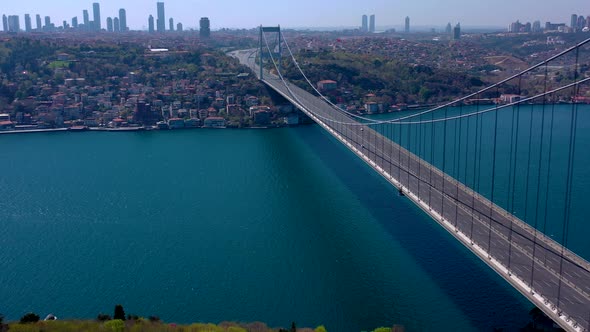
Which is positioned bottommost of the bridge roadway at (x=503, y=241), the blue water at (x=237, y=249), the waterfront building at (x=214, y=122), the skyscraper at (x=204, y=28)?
the blue water at (x=237, y=249)

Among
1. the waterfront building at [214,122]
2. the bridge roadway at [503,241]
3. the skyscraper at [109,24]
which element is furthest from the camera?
the skyscraper at [109,24]

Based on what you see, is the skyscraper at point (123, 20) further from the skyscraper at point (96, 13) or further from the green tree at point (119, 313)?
the green tree at point (119, 313)

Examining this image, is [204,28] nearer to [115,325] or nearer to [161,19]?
[161,19]

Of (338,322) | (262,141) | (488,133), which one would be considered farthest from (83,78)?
(338,322)

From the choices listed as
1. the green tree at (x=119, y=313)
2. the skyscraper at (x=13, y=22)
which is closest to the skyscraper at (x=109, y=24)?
the skyscraper at (x=13, y=22)

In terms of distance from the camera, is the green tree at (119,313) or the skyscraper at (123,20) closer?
the green tree at (119,313)

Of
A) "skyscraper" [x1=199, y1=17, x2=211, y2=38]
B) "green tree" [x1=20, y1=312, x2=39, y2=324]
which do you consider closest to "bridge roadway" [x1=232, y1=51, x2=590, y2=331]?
"green tree" [x1=20, y1=312, x2=39, y2=324]

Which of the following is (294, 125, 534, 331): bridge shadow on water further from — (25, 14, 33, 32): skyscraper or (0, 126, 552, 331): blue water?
(25, 14, 33, 32): skyscraper

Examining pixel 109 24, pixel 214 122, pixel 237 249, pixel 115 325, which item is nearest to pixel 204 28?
pixel 109 24
